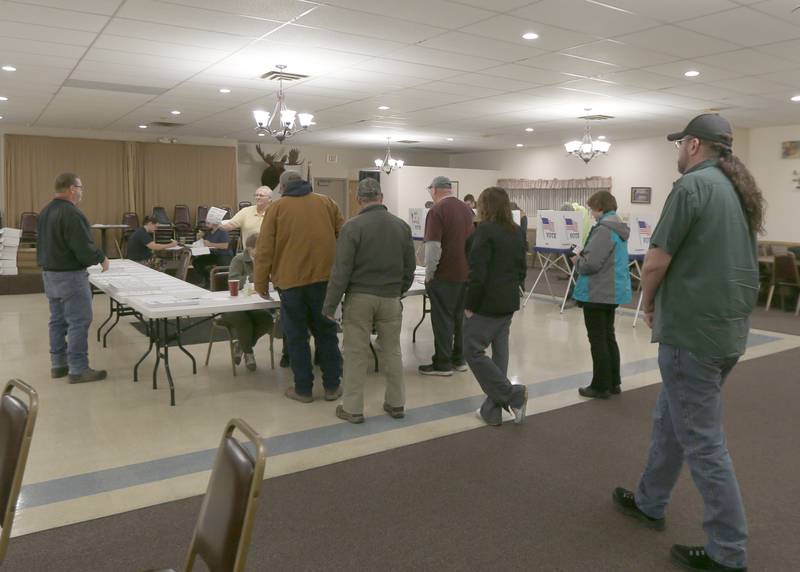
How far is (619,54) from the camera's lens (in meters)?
5.70

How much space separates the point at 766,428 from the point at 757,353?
7.50 ft

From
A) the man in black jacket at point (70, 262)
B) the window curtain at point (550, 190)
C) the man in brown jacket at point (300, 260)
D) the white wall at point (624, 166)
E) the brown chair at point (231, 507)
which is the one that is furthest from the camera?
the window curtain at point (550, 190)

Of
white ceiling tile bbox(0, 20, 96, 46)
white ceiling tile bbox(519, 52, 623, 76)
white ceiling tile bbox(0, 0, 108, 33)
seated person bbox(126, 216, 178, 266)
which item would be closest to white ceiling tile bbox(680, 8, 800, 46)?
white ceiling tile bbox(519, 52, 623, 76)

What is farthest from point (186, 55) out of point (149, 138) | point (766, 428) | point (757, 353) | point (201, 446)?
point (149, 138)

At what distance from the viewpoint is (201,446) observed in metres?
3.43

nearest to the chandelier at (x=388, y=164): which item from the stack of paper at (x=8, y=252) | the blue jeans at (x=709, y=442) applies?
the stack of paper at (x=8, y=252)

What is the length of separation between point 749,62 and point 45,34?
6276 millimetres

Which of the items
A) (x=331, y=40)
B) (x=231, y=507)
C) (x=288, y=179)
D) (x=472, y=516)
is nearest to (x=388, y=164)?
(x=331, y=40)

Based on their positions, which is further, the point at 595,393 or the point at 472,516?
the point at 595,393

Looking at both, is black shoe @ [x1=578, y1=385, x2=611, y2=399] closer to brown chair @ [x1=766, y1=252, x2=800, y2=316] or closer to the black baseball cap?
the black baseball cap

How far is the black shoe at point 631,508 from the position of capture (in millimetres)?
2578

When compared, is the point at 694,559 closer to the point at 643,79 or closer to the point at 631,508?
the point at 631,508

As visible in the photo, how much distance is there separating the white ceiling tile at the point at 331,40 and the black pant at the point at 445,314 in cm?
219

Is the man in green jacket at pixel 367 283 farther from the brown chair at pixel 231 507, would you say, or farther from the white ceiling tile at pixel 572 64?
the white ceiling tile at pixel 572 64
